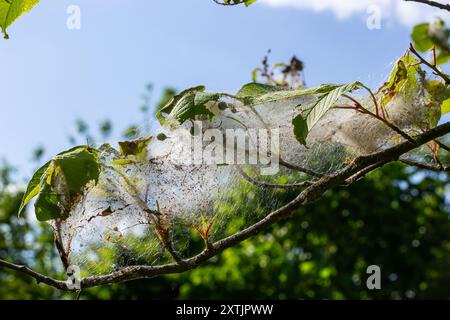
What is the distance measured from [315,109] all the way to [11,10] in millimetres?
591

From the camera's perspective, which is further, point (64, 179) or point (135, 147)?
point (135, 147)

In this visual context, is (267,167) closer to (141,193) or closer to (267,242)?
(141,193)

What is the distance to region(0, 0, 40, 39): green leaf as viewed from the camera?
117 cm

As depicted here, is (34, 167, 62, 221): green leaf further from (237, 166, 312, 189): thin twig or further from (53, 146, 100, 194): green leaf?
(237, 166, 312, 189): thin twig

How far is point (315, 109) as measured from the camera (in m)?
1.14

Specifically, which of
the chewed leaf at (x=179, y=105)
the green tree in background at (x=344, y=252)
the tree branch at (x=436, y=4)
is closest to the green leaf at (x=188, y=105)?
the chewed leaf at (x=179, y=105)

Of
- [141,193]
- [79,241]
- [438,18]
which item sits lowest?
[79,241]

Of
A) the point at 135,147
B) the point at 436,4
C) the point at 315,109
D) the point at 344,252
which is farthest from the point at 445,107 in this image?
the point at 344,252

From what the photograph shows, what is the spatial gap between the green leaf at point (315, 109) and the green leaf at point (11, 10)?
53 cm

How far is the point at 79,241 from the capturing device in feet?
4.76

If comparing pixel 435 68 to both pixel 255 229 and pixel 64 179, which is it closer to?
pixel 255 229
